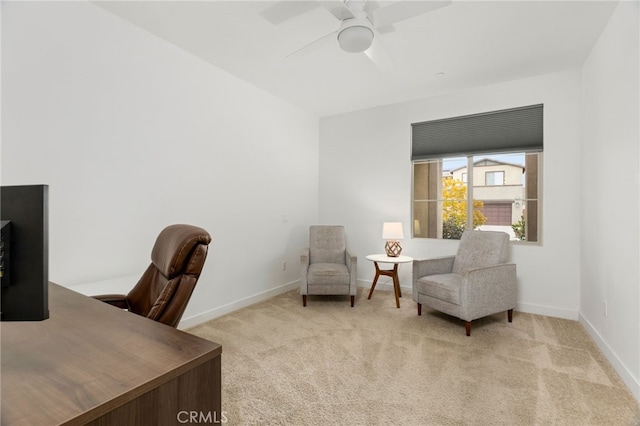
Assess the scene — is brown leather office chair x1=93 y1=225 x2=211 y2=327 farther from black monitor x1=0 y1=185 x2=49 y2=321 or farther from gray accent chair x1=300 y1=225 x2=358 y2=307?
gray accent chair x1=300 y1=225 x2=358 y2=307

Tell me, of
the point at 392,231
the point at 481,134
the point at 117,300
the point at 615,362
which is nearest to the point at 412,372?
the point at 615,362

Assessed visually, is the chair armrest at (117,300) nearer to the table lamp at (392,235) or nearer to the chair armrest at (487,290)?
the chair armrest at (487,290)

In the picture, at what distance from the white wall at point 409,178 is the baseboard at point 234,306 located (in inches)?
44.0

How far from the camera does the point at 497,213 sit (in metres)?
3.74

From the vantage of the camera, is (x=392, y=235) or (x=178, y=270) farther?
(x=392, y=235)

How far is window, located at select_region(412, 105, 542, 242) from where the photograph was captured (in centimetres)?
353

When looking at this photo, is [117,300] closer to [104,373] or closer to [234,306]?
[104,373]

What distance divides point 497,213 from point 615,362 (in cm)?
185

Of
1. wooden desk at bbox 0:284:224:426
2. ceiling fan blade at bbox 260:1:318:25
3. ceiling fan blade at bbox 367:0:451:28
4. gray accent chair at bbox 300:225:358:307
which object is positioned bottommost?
gray accent chair at bbox 300:225:358:307

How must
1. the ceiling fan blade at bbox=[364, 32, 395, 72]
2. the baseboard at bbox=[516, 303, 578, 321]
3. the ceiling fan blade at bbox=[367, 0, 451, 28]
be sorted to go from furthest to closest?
the baseboard at bbox=[516, 303, 578, 321] → the ceiling fan blade at bbox=[364, 32, 395, 72] → the ceiling fan blade at bbox=[367, 0, 451, 28]

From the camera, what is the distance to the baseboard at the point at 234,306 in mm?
2971

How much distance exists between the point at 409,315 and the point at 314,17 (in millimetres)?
2876

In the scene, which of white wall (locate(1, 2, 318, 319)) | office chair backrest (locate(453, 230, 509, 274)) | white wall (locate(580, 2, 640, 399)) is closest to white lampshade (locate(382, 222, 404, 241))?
office chair backrest (locate(453, 230, 509, 274))

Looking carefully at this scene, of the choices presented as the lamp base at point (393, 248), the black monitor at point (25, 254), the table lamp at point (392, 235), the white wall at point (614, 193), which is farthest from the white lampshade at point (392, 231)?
the black monitor at point (25, 254)
